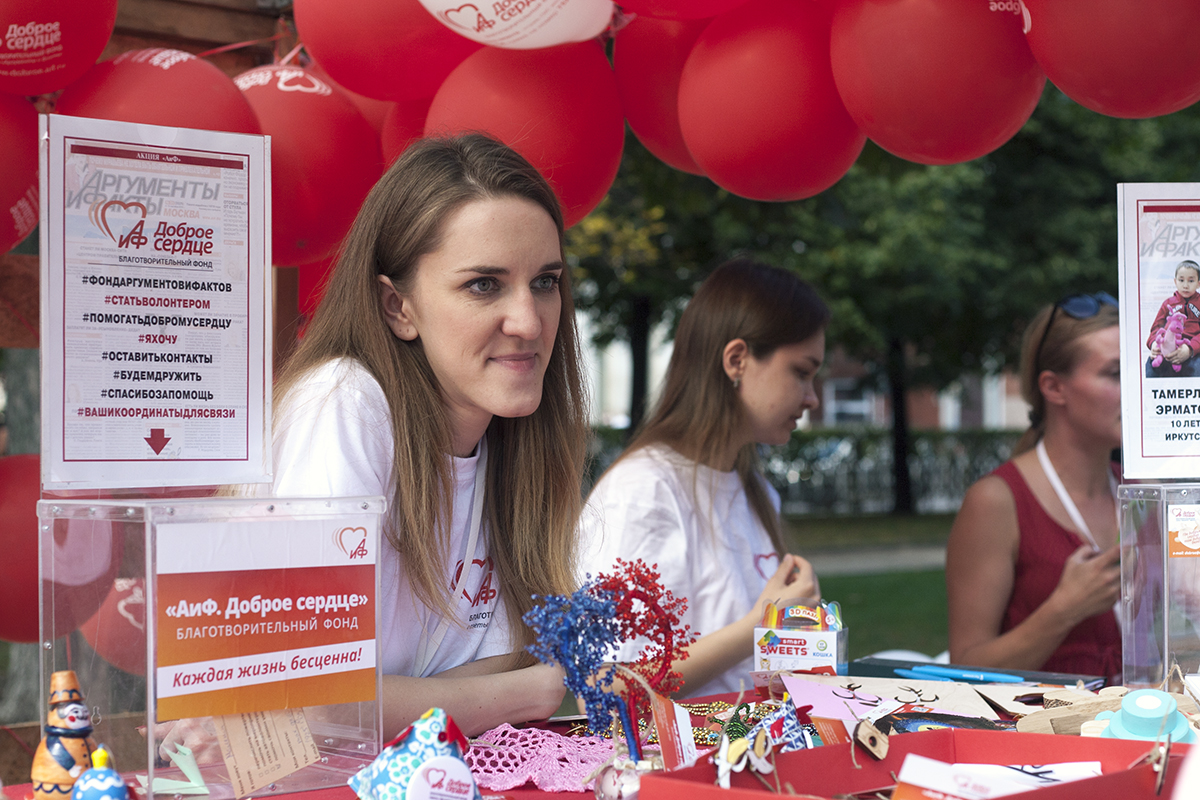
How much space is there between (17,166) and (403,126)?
89 centimetres

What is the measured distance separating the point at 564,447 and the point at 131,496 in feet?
2.87

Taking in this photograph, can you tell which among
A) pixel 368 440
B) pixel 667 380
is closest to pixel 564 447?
pixel 368 440

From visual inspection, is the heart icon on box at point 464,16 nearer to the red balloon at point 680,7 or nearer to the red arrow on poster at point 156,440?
the red balloon at point 680,7

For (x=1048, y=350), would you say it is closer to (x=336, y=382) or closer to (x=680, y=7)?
(x=680, y=7)

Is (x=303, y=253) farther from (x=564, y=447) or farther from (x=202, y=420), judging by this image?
(x=202, y=420)

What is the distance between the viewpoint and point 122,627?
131cm

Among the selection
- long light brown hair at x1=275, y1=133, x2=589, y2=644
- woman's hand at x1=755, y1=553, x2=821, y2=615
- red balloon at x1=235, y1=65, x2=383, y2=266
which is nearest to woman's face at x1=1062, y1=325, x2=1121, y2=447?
woman's hand at x1=755, y1=553, x2=821, y2=615

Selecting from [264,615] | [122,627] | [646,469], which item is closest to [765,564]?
[646,469]

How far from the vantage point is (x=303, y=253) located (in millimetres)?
2643

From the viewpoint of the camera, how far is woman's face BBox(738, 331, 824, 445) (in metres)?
3.13

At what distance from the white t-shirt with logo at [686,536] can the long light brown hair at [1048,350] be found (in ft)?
3.44

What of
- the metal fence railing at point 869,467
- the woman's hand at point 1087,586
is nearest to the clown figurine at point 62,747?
the woman's hand at point 1087,586

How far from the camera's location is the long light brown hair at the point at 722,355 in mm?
3102

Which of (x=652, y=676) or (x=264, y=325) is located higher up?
(x=264, y=325)
